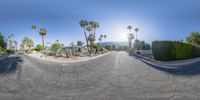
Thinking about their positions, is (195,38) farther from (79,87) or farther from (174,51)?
(79,87)

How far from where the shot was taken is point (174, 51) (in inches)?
953

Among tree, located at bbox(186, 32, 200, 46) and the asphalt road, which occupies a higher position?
tree, located at bbox(186, 32, 200, 46)

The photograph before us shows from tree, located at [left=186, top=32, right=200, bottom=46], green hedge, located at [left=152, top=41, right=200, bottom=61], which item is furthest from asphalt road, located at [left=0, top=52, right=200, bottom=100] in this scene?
tree, located at [left=186, top=32, right=200, bottom=46]

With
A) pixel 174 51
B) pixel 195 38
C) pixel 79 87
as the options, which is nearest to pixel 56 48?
pixel 174 51

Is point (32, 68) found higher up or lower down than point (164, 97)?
higher up

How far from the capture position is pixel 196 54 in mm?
25047

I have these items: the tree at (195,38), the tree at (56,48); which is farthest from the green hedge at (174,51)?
the tree at (195,38)

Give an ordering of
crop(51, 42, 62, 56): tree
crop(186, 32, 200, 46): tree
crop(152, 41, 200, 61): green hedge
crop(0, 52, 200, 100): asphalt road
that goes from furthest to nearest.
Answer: crop(186, 32, 200, 46): tree
crop(51, 42, 62, 56): tree
crop(152, 41, 200, 61): green hedge
crop(0, 52, 200, 100): asphalt road

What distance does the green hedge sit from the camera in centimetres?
2411

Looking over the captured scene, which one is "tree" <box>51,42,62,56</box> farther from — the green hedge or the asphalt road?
the asphalt road

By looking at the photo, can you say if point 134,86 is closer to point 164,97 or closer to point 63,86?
point 164,97

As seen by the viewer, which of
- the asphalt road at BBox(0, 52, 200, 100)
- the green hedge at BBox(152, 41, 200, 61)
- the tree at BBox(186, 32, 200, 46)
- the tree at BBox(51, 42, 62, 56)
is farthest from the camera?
the tree at BBox(186, 32, 200, 46)

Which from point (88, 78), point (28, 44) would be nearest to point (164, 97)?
point (88, 78)

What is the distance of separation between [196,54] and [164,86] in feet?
73.1
